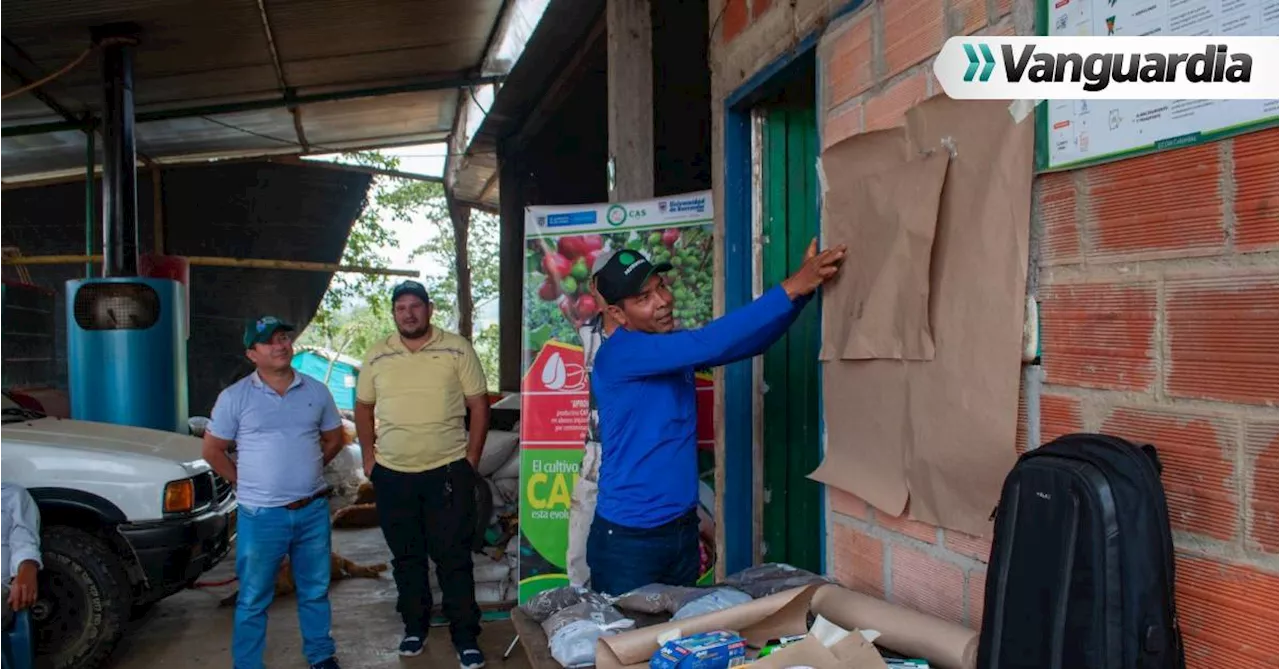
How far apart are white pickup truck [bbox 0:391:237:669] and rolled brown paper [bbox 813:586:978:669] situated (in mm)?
3915

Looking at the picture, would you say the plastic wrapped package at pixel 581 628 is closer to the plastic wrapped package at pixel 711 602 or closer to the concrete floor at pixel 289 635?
the plastic wrapped package at pixel 711 602

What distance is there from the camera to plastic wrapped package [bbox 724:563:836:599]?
211cm

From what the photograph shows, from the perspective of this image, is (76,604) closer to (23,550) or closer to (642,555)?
(23,550)

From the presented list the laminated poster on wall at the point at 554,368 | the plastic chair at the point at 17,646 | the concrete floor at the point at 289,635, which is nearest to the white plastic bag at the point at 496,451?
the concrete floor at the point at 289,635

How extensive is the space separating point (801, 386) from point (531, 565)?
5.78 ft

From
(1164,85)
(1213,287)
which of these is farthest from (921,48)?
(1213,287)

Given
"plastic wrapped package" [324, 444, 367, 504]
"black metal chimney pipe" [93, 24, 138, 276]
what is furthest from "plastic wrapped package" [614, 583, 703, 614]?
"plastic wrapped package" [324, 444, 367, 504]

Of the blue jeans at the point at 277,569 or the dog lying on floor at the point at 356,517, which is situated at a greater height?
the blue jeans at the point at 277,569

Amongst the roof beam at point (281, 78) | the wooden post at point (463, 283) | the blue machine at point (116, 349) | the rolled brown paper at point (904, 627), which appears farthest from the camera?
the wooden post at point (463, 283)

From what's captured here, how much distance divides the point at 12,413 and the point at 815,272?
4.81 m

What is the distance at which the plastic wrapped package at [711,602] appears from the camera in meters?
1.91

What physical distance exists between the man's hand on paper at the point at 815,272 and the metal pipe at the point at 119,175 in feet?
22.5

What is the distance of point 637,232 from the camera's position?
4.14 m

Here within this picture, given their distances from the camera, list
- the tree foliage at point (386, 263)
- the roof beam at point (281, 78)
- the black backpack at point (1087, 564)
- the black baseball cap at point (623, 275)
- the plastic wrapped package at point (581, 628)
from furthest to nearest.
Result: the tree foliage at point (386, 263) → the roof beam at point (281, 78) → the black baseball cap at point (623, 275) → the plastic wrapped package at point (581, 628) → the black backpack at point (1087, 564)
